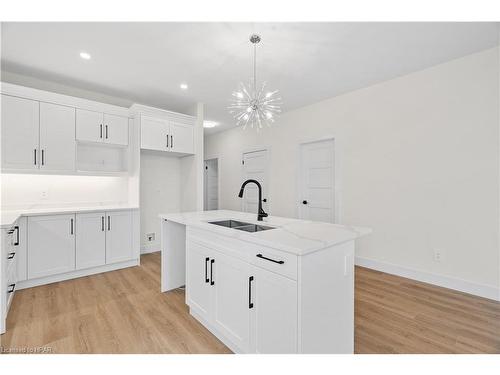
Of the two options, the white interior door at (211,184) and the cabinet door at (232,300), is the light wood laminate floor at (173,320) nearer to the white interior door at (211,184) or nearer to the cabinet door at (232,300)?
the cabinet door at (232,300)

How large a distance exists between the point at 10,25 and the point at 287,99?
3.33 metres

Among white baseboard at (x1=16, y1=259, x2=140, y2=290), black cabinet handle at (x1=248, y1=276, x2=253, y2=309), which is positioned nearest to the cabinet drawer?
black cabinet handle at (x1=248, y1=276, x2=253, y2=309)

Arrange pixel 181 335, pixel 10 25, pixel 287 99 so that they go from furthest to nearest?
pixel 287 99 < pixel 10 25 < pixel 181 335

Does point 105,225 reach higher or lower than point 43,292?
higher

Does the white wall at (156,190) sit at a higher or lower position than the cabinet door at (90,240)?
higher

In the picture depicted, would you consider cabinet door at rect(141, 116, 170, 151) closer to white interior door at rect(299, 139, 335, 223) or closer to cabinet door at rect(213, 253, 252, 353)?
white interior door at rect(299, 139, 335, 223)

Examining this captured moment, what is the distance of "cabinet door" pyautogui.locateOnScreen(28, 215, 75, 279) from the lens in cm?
280

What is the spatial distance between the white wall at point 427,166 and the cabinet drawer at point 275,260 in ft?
8.47

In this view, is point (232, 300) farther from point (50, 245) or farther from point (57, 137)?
point (57, 137)

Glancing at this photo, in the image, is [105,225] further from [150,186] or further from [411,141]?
[411,141]

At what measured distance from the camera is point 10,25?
84.7 inches

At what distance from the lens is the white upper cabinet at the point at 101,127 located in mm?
3299

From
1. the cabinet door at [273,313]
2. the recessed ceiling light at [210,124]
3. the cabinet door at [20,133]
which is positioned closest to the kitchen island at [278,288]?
the cabinet door at [273,313]

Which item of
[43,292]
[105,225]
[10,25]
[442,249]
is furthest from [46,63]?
[442,249]
